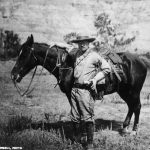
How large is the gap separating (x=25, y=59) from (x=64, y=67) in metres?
0.86

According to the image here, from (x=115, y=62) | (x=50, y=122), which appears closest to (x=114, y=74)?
(x=115, y=62)

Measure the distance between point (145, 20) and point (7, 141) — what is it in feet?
251

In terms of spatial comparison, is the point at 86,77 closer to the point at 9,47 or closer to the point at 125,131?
the point at 125,131

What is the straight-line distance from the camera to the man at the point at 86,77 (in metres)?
5.07

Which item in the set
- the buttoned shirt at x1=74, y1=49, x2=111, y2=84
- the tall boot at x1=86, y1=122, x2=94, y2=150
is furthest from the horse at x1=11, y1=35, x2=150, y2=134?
the tall boot at x1=86, y1=122, x2=94, y2=150

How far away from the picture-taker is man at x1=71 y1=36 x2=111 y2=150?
507 cm

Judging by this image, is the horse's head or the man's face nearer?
the man's face

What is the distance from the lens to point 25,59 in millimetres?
6422

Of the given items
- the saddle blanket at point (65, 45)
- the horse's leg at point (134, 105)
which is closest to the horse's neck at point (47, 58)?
the saddle blanket at point (65, 45)

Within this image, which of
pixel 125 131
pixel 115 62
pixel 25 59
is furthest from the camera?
pixel 125 131

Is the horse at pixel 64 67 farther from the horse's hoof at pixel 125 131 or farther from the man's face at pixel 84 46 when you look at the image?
the man's face at pixel 84 46

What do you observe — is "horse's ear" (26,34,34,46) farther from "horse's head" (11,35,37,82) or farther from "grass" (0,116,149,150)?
"grass" (0,116,149,150)

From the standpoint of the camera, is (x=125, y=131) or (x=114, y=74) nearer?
(x=114, y=74)

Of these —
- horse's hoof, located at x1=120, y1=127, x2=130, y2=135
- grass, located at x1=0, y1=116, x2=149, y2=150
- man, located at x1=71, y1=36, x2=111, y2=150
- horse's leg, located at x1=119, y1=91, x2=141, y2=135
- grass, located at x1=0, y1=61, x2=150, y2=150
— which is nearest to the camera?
→ man, located at x1=71, y1=36, x2=111, y2=150
